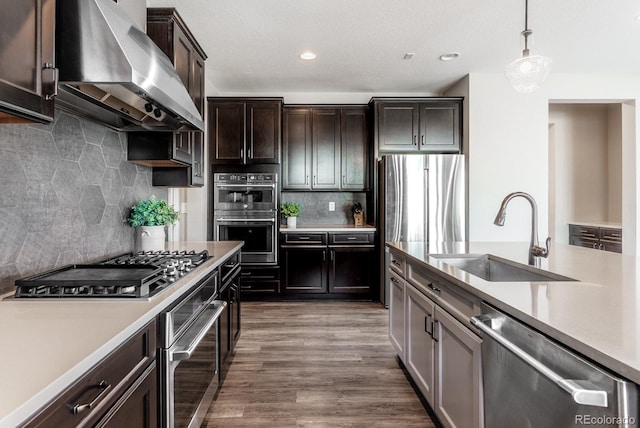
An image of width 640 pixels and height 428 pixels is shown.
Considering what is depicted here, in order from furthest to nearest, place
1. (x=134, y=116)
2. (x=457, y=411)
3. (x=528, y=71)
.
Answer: (x=528, y=71) < (x=134, y=116) < (x=457, y=411)

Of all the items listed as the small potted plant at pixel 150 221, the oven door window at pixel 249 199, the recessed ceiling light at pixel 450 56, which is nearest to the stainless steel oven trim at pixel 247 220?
the oven door window at pixel 249 199

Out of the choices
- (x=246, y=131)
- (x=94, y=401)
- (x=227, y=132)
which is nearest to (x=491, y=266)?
(x=94, y=401)

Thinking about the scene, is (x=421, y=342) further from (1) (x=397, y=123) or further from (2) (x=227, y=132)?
(2) (x=227, y=132)

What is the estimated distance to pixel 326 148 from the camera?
15.2ft

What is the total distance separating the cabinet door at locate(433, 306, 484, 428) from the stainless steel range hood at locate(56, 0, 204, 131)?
63.1 inches

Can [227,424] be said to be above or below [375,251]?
below

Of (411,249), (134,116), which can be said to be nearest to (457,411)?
→ (411,249)

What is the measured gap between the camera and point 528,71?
227 centimetres

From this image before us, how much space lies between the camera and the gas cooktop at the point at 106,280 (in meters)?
1.29

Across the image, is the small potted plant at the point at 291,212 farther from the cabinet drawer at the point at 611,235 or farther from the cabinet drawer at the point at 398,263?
the cabinet drawer at the point at 611,235

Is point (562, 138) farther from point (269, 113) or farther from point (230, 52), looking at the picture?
point (230, 52)

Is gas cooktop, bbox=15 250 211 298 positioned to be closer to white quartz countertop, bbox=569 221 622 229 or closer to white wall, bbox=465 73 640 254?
white wall, bbox=465 73 640 254

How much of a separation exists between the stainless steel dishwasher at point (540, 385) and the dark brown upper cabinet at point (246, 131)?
11.6ft

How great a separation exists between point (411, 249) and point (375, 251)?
201cm
